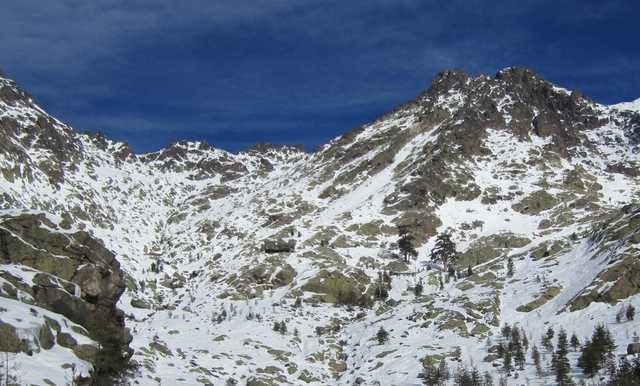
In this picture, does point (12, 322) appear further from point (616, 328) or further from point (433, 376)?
point (616, 328)

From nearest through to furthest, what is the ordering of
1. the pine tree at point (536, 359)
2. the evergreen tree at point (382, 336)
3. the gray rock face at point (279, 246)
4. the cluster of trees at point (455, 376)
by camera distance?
1. the cluster of trees at point (455, 376)
2. the pine tree at point (536, 359)
3. the evergreen tree at point (382, 336)
4. the gray rock face at point (279, 246)

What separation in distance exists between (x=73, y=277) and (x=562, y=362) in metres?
29.3

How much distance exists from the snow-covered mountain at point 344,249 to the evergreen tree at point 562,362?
0.82 m

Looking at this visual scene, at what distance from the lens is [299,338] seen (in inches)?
2475

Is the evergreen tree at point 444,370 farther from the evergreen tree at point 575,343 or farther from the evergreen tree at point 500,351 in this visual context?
the evergreen tree at point 575,343

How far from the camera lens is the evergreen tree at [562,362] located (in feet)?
125

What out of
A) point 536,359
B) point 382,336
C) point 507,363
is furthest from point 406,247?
point 536,359

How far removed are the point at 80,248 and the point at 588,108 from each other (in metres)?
177

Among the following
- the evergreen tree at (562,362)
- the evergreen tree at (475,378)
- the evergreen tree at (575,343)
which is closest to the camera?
the evergreen tree at (562,362)

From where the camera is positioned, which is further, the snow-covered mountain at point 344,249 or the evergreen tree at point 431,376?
the evergreen tree at point 431,376

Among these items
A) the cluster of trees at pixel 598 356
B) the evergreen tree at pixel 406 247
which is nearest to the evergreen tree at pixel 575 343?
the cluster of trees at pixel 598 356

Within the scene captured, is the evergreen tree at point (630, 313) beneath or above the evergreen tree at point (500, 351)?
above

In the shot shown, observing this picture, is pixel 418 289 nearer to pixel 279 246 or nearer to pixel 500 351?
pixel 500 351

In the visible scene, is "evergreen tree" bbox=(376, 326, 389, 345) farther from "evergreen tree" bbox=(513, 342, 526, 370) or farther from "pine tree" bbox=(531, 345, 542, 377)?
"pine tree" bbox=(531, 345, 542, 377)
